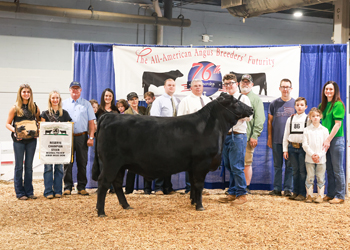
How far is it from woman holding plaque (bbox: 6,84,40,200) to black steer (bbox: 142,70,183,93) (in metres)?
1.82

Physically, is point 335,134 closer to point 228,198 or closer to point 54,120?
point 228,198

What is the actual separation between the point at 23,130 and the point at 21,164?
516 mm

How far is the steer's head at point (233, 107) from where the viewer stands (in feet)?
15.9

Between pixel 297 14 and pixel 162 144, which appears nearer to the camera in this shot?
pixel 162 144

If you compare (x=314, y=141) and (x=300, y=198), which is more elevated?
(x=314, y=141)

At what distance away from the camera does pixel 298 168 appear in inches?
224

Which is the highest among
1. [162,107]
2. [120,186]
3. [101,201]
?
[162,107]

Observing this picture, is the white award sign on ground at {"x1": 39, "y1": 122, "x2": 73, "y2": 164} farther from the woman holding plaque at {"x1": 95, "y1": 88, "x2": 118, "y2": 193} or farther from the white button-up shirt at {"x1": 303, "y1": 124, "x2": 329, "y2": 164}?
the white button-up shirt at {"x1": 303, "y1": 124, "x2": 329, "y2": 164}

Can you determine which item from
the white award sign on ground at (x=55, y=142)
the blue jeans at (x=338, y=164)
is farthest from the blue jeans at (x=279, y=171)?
the white award sign on ground at (x=55, y=142)

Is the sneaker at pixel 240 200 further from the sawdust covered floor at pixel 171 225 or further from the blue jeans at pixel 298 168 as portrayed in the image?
the blue jeans at pixel 298 168

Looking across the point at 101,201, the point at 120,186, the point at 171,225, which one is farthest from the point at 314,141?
the point at 101,201

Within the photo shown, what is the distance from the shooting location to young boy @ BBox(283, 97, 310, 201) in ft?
18.4

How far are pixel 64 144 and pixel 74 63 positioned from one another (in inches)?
61.2

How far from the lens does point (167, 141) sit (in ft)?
15.0
